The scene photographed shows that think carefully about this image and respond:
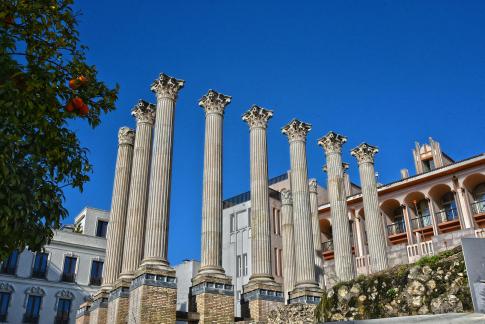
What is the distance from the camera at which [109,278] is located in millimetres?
32062

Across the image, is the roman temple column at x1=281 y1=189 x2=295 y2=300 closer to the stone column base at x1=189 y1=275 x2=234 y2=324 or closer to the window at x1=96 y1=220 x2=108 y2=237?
the stone column base at x1=189 y1=275 x2=234 y2=324

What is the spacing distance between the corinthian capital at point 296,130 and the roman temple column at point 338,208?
214 centimetres

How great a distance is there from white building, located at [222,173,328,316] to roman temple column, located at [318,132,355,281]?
1551 cm

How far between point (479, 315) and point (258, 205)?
898 inches

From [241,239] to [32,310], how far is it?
19796mm

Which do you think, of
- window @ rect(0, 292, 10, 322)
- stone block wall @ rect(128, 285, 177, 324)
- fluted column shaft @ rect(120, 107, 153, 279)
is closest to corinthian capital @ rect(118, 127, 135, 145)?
fluted column shaft @ rect(120, 107, 153, 279)

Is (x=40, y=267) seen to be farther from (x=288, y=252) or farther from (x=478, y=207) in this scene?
(x=478, y=207)

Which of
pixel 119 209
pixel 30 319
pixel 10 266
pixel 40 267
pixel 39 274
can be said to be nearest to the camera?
pixel 119 209

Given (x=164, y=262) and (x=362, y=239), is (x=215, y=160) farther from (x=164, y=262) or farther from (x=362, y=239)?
(x=362, y=239)

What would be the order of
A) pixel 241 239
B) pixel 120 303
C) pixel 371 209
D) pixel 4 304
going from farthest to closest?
1. pixel 241 239
2. pixel 4 304
3. pixel 371 209
4. pixel 120 303

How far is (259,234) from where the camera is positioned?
100 ft

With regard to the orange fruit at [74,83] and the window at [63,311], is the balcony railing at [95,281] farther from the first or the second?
the orange fruit at [74,83]

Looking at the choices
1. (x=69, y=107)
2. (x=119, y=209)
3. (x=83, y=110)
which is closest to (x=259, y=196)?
(x=119, y=209)

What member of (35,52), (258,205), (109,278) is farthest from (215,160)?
(35,52)
